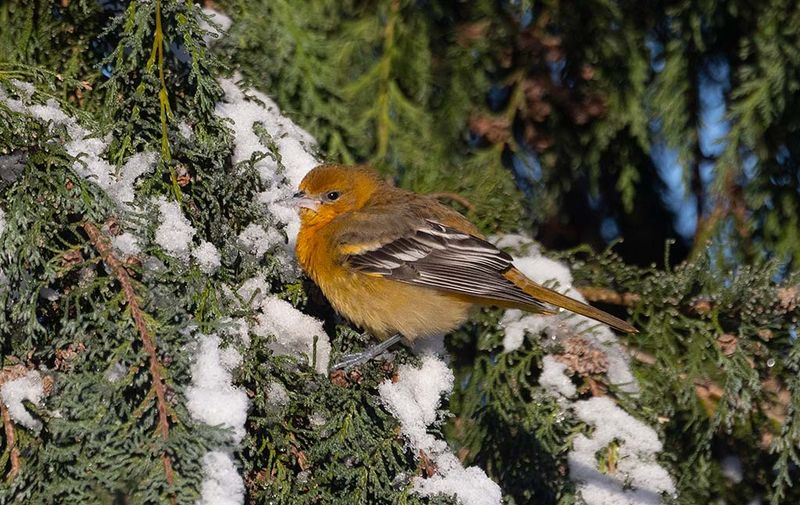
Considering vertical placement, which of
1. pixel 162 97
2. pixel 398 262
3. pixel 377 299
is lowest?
pixel 377 299

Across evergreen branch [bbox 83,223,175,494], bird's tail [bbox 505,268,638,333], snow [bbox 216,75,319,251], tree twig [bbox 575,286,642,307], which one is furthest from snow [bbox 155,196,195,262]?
tree twig [bbox 575,286,642,307]

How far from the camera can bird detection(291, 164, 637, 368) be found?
3.60 metres

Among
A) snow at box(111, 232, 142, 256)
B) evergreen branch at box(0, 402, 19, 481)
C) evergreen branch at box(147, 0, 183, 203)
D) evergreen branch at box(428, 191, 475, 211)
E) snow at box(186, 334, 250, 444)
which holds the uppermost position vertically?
evergreen branch at box(147, 0, 183, 203)

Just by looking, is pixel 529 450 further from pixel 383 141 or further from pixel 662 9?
pixel 662 9

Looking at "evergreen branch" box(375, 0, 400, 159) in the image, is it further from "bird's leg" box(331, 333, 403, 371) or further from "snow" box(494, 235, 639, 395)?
"bird's leg" box(331, 333, 403, 371)

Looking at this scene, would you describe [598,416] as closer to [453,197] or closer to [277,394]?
[453,197]

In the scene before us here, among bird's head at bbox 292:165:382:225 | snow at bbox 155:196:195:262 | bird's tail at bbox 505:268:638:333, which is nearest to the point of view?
snow at bbox 155:196:195:262

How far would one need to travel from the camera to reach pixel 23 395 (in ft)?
7.80

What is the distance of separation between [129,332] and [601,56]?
126 inches

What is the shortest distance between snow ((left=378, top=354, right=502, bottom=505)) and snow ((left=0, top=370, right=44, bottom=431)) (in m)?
1.08

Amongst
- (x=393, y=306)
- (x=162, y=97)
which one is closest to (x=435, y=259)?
(x=393, y=306)

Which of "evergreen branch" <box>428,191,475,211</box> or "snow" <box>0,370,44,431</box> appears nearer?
"snow" <box>0,370,44,431</box>

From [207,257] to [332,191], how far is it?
4.34 feet

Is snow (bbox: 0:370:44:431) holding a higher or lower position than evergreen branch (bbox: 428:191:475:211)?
lower
